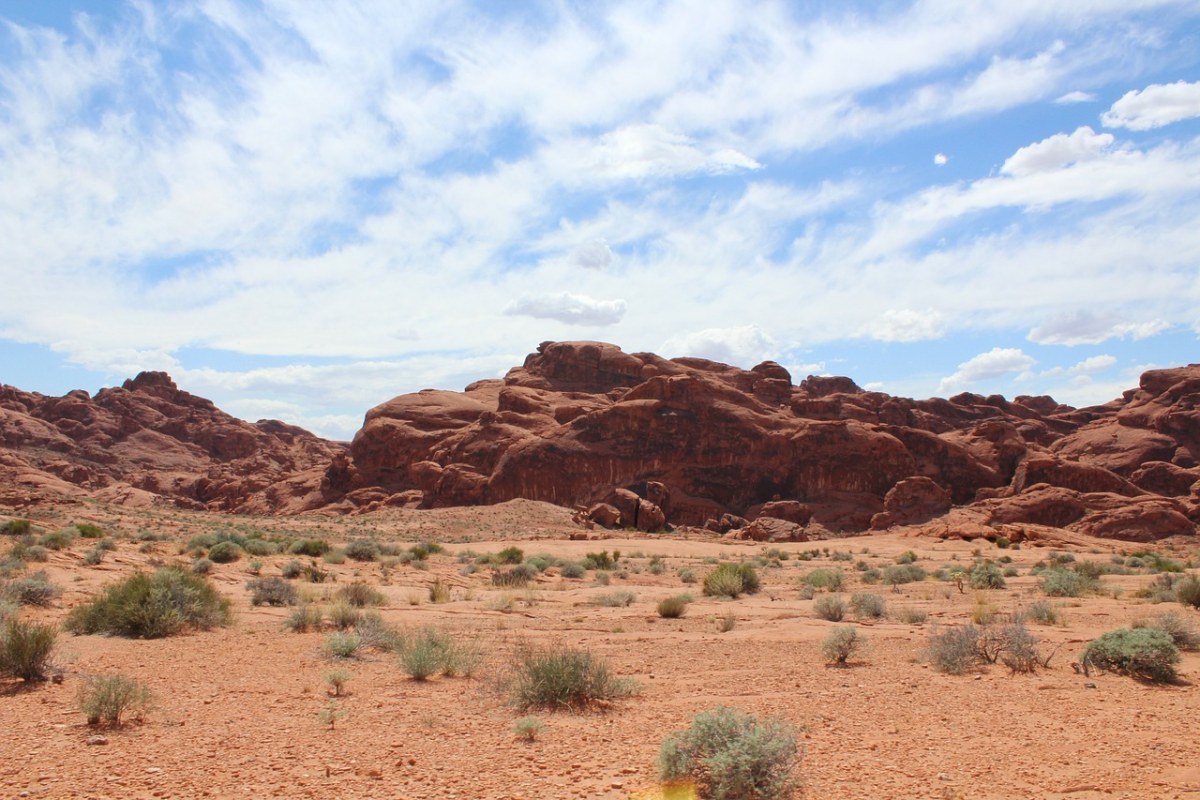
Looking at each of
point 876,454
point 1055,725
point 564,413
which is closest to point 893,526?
point 876,454

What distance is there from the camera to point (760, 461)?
62.0 meters

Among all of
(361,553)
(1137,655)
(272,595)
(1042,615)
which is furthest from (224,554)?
(1137,655)

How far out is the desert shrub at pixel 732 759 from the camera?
213 inches

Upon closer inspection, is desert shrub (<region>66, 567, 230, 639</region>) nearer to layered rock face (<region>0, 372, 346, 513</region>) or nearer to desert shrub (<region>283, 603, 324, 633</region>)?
desert shrub (<region>283, 603, 324, 633</region>)

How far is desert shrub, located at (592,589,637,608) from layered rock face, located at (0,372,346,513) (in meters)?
54.9

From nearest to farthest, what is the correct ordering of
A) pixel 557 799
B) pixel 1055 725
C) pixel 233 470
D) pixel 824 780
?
pixel 557 799, pixel 824 780, pixel 1055 725, pixel 233 470

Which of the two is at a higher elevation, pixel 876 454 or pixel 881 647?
pixel 876 454

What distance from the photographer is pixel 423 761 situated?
20.7 ft

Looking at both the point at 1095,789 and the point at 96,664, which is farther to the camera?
the point at 96,664

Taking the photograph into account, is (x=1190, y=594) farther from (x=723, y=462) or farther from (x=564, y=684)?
(x=723, y=462)

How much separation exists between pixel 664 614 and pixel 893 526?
41.3 m

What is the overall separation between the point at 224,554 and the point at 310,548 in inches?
196

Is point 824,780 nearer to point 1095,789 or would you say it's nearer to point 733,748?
point 733,748

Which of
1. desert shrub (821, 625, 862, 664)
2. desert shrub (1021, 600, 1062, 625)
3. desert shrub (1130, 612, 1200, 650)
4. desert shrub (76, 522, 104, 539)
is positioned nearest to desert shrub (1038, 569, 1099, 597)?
desert shrub (1021, 600, 1062, 625)
